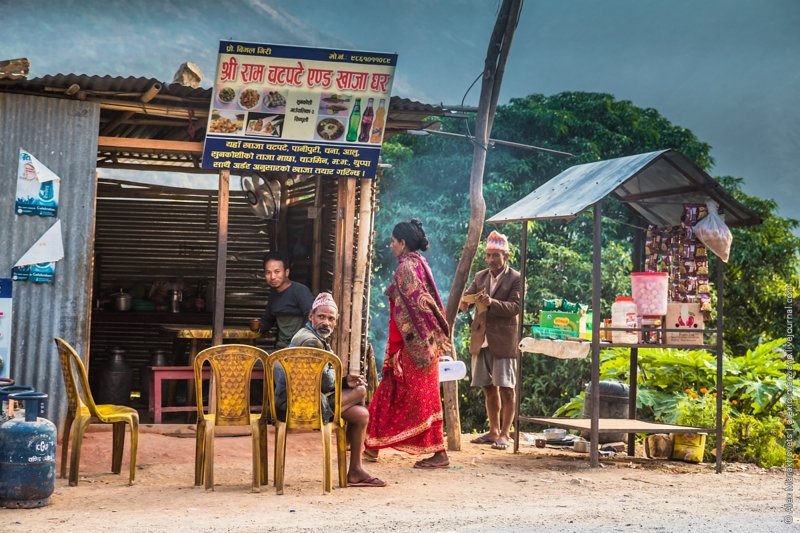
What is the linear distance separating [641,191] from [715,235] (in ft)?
3.93

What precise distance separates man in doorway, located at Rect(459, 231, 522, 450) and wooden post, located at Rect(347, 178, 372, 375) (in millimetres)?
1020

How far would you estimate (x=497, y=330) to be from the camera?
30.7 feet

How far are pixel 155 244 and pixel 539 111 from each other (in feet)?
34.9

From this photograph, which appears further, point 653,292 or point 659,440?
point 659,440

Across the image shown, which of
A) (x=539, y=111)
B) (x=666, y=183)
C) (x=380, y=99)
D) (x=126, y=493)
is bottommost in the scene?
(x=126, y=493)

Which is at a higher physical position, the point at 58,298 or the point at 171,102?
the point at 171,102

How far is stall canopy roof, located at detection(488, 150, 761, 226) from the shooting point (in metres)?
8.44

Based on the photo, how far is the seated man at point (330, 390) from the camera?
6.86 metres

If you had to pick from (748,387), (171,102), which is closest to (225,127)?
(171,102)

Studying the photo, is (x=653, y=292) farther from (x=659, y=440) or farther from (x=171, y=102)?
(x=171, y=102)

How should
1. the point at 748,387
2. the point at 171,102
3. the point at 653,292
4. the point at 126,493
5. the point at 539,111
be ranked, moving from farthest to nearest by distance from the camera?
1. the point at 539,111
2. the point at 748,387
3. the point at 171,102
4. the point at 653,292
5. the point at 126,493

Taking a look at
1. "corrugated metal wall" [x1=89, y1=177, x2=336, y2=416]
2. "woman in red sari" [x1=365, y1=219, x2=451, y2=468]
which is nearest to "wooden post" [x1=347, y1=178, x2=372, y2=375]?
"woman in red sari" [x1=365, y1=219, x2=451, y2=468]

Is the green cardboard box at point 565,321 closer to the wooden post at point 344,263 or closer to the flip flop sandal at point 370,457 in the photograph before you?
the wooden post at point 344,263

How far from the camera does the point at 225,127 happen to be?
9172 millimetres
